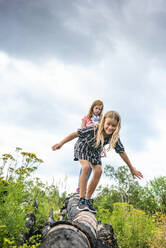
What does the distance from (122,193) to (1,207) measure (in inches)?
1300

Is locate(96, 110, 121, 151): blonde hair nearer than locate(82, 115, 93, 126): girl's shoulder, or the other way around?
locate(96, 110, 121, 151): blonde hair

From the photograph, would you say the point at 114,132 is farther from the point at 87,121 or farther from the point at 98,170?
the point at 87,121

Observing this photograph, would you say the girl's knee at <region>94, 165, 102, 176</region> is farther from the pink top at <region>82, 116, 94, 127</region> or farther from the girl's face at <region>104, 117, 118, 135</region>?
the pink top at <region>82, 116, 94, 127</region>

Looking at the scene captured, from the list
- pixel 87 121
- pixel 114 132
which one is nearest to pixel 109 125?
pixel 114 132

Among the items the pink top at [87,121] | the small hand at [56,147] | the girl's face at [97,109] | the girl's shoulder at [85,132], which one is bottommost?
the small hand at [56,147]

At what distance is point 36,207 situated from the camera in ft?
13.5

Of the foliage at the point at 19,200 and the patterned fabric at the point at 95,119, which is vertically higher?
the patterned fabric at the point at 95,119

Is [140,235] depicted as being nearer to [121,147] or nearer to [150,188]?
[121,147]

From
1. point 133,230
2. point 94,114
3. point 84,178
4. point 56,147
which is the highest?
point 94,114

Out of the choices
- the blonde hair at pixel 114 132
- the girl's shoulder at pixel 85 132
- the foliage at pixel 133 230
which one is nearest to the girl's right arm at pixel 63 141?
the girl's shoulder at pixel 85 132

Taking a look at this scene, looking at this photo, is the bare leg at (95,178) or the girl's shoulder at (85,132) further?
the girl's shoulder at (85,132)

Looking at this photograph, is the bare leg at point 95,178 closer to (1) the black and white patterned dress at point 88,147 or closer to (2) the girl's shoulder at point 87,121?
(1) the black and white patterned dress at point 88,147

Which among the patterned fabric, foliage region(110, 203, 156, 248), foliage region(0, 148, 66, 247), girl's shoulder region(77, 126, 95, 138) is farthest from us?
the patterned fabric

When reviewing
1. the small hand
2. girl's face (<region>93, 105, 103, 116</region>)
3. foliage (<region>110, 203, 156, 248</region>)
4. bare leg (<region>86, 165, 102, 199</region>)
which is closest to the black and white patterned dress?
bare leg (<region>86, 165, 102, 199</region>)
